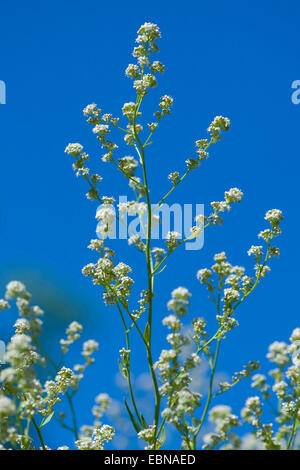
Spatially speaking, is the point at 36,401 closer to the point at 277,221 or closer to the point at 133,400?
the point at 133,400

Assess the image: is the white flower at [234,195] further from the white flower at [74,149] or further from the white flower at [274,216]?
the white flower at [74,149]

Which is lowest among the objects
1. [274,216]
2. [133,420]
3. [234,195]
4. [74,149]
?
[133,420]

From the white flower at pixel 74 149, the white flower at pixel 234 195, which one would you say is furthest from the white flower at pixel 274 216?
the white flower at pixel 74 149

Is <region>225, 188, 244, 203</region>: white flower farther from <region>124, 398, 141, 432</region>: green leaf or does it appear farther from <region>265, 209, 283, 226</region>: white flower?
<region>124, 398, 141, 432</region>: green leaf

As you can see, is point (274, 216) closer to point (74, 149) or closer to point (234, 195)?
point (234, 195)

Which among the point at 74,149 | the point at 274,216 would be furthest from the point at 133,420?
the point at 74,149

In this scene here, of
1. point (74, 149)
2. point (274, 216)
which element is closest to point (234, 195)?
point (274, 216)

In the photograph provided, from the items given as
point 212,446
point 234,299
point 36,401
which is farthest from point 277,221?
point 36,401

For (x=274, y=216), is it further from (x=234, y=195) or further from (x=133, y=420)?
(x=133, y=420)

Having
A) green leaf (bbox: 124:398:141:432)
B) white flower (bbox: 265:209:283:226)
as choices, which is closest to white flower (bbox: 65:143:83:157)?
white flower (bbox: 265:209:283:226)

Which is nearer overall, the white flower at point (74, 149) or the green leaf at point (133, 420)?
the green leaf at point (133, 420)

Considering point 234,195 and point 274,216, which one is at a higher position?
point 234,195

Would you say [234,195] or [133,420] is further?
[234,195]

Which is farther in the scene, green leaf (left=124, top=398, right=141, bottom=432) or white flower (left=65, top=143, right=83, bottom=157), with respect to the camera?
white flower (left=65, top=143, right=83, bottom=157)
